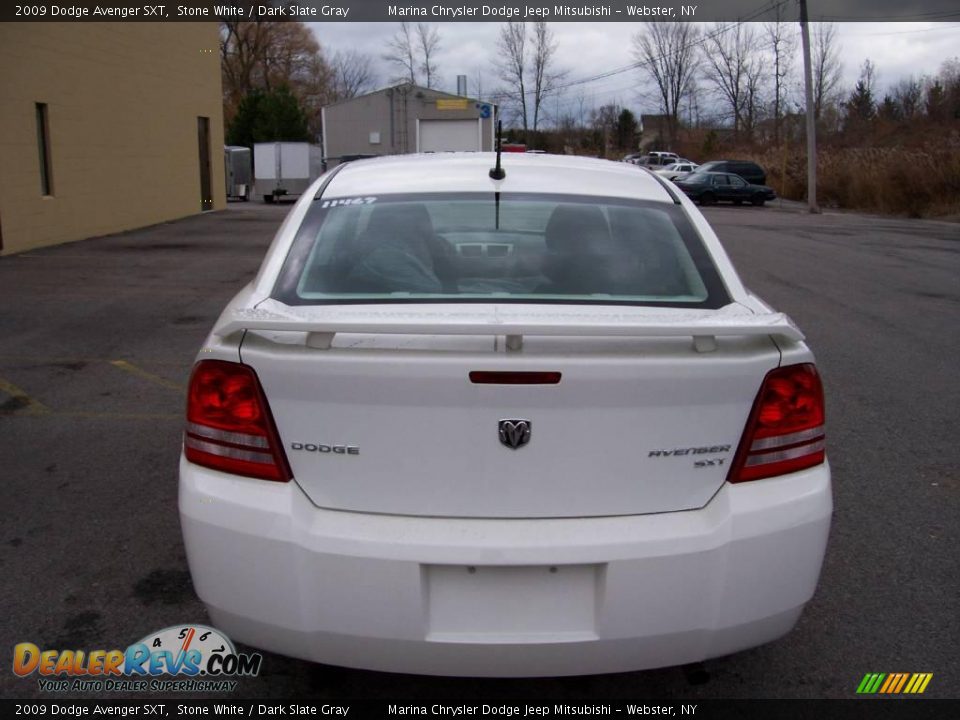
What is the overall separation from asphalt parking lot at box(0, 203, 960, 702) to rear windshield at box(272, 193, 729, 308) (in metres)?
1.05

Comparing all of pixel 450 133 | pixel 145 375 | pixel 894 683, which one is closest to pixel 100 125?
pixel 145 375

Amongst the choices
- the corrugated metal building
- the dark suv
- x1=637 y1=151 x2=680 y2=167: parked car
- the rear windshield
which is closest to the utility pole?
the dark suv

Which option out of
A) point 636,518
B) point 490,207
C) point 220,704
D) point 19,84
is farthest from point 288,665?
point 19,84

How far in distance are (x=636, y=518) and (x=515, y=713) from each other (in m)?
0.87

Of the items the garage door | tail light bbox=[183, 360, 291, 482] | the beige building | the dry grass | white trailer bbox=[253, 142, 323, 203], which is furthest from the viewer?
white trailer bbox=[253, 142, 323, 203]

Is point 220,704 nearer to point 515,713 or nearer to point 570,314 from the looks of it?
point 515,713

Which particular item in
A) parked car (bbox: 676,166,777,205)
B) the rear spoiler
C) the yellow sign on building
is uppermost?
the yellow sign on building

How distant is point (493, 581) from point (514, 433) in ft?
1.30

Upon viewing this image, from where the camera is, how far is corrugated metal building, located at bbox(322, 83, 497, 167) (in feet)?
115

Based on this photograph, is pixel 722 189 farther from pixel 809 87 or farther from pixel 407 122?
pixel 407 122

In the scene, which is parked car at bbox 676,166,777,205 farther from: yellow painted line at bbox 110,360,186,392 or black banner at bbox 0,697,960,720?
black banner at bbox 0,697,960,720

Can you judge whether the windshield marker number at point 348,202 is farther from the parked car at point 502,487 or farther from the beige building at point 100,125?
the beige building at point 100,125

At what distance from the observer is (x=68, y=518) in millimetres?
4504

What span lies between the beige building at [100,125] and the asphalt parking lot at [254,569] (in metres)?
4.17
